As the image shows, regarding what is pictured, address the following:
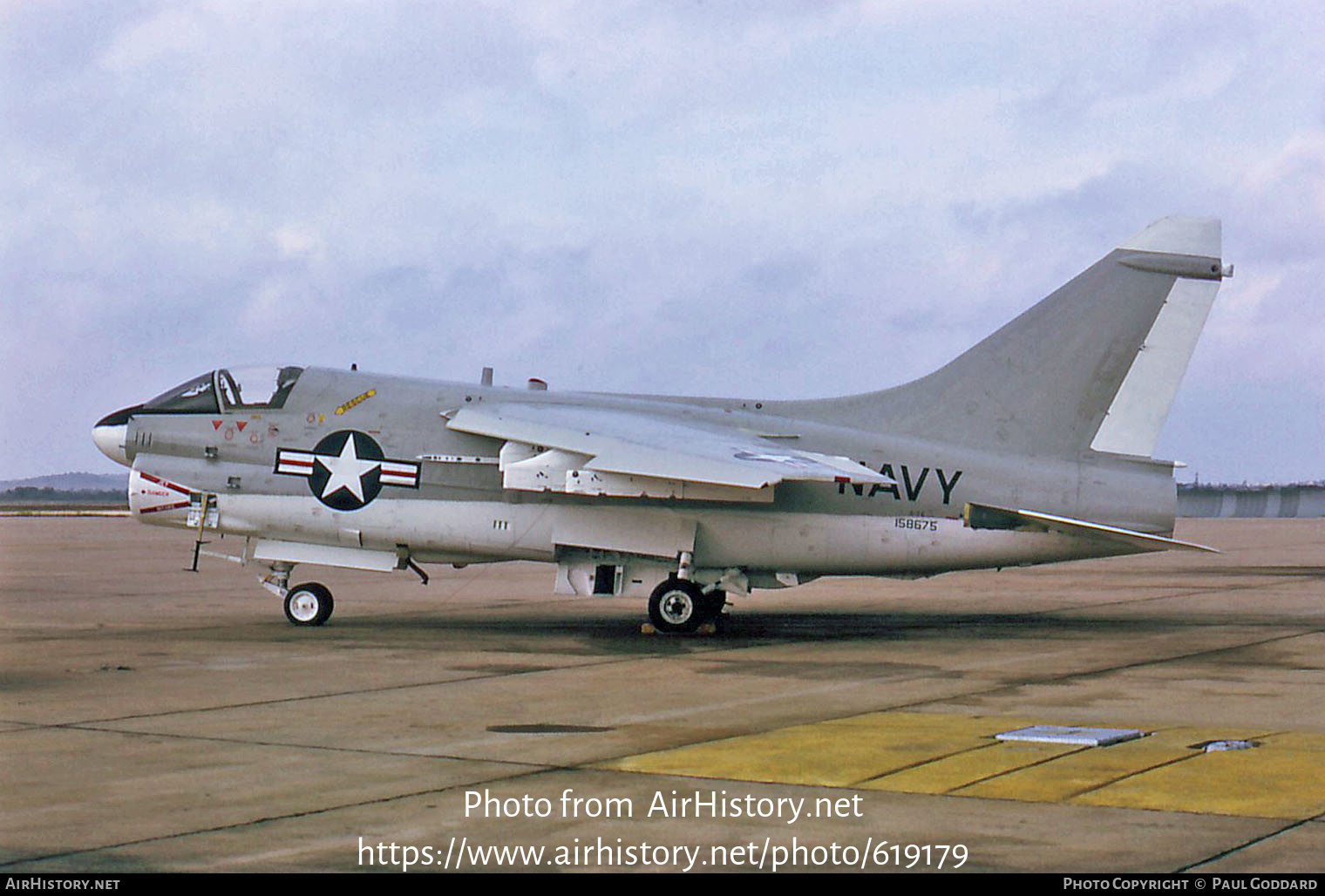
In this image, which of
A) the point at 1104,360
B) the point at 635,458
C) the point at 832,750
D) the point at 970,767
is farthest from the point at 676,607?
the point at 970,767

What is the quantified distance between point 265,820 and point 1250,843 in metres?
5.06

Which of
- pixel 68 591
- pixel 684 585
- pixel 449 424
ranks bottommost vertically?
pixel 68 591

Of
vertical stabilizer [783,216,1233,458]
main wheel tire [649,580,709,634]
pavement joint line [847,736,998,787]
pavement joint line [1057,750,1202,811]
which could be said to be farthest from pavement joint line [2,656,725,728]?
pavement joint line [1057,750,1202,811]

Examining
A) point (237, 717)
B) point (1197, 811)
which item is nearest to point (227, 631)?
point (237, 717)

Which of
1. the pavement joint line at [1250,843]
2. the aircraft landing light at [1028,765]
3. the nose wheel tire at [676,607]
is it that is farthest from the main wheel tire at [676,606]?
the pavement joint line at [1250,843]

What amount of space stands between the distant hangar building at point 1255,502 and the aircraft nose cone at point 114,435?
279 ft

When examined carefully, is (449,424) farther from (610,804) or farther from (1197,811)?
(1197,811)

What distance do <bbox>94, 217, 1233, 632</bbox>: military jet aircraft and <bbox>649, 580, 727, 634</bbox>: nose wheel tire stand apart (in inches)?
1.0

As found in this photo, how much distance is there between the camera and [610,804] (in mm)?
8094

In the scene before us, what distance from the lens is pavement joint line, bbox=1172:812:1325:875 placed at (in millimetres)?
6652

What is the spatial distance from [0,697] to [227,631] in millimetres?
6145

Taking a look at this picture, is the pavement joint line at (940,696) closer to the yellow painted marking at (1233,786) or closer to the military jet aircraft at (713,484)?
the military jet aircraft at (713,484)

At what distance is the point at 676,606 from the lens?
18.9 meters

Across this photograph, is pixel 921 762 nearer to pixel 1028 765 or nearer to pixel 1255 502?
pixel 1028 765
